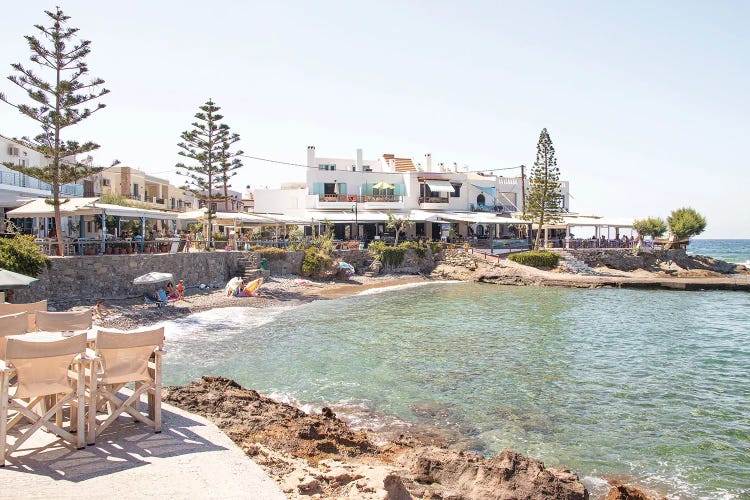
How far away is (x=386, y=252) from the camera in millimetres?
35500

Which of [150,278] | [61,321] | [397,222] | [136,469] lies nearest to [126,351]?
[136,469]

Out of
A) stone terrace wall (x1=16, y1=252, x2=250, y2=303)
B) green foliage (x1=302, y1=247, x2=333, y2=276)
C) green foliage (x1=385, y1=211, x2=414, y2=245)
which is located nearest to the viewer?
stone terrace wall (x1=16, y1=252, x2=250, y2=303)

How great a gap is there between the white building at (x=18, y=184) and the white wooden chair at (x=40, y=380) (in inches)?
851

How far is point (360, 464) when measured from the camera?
22.5ft

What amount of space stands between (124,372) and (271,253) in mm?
23996

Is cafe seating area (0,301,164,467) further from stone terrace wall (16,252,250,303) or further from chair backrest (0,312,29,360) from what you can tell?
stone terrace wall (16,252,250,303)

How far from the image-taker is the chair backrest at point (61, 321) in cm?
792

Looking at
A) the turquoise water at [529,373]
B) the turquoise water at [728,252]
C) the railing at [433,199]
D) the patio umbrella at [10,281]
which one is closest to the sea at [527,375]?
the turquoise water at [529,373]

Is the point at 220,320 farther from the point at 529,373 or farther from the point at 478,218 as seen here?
the point at 478,218

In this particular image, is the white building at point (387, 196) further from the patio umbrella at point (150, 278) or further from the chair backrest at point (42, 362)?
the chair backrest at point (42, 362)

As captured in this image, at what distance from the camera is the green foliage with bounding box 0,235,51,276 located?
16.8 metres

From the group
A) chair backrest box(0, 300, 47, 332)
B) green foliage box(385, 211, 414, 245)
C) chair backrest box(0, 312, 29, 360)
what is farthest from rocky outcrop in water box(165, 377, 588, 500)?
green foliage box(385, 211, 414, 245)

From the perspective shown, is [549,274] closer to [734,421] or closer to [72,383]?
[734,421]

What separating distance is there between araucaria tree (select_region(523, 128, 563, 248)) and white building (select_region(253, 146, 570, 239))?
6.56 feet
